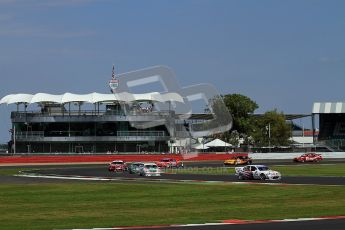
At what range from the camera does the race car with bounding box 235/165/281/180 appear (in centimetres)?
5306

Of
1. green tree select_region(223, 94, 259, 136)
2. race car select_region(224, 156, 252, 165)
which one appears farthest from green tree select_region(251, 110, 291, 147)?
race car select_region(224, 156, 252, 165)

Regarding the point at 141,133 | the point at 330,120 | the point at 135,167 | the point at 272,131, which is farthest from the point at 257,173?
the point at 272,131

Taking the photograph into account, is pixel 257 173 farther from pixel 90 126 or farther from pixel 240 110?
pixel 240 110

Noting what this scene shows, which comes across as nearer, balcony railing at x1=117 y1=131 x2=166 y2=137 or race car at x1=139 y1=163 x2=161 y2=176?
race car at x1=139 y1=163 x2=161 y2=176

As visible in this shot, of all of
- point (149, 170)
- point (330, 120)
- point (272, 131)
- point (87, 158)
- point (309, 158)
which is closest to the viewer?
point (149, 170)

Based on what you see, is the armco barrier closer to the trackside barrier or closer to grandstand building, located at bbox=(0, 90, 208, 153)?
the trackside barrier

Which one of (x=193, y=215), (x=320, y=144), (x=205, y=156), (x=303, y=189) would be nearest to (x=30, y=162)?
(x=205, y=156)

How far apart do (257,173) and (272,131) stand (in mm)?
101265

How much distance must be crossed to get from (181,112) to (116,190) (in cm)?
8595

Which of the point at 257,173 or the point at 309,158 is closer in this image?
the point at 257,173

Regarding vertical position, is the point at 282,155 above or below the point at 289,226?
above

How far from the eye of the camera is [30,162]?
102 m

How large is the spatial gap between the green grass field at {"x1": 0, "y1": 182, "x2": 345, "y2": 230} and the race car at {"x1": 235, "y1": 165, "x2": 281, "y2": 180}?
826cm

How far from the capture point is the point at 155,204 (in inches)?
1289
